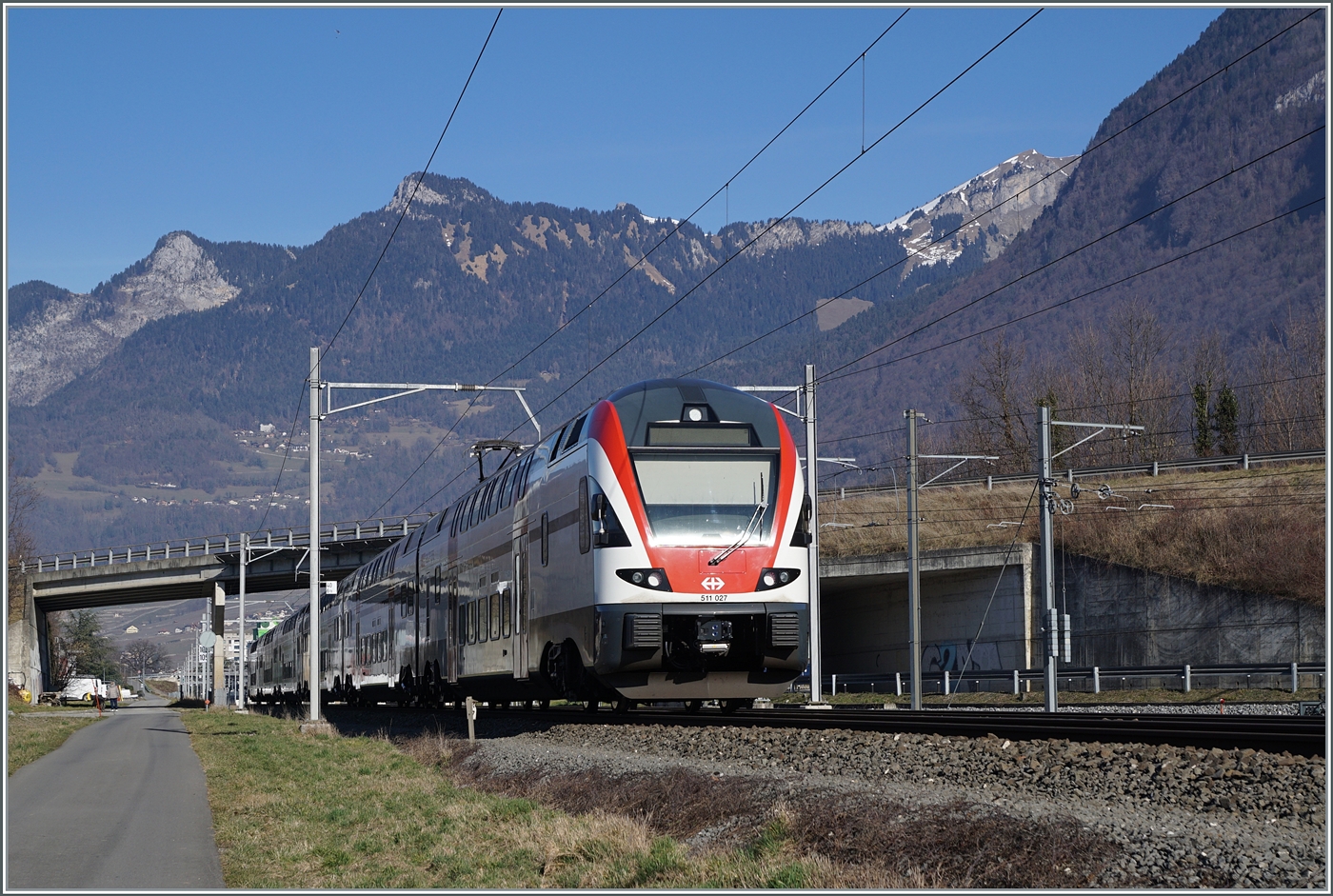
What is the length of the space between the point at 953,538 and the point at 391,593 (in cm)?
2944

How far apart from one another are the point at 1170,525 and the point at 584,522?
40.3 meters

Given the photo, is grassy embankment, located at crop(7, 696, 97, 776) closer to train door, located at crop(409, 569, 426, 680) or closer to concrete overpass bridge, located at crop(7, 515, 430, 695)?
train door, located at crop(409, 569, 426, 680)

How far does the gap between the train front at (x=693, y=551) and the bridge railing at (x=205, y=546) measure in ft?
235

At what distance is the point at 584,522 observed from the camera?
67.4ft

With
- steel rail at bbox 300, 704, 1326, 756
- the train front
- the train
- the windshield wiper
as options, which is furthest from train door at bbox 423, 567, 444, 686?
the windshield wiper

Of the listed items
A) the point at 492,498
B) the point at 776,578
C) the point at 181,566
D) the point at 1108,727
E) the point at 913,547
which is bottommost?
the point at 1108,727

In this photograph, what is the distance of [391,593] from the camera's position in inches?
1581

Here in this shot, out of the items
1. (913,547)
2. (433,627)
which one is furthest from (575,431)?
(913,547)

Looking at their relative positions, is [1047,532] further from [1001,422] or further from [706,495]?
[1001,422]

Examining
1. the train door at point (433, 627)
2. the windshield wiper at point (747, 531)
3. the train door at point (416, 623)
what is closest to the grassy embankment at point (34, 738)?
the train door at point (433, 627)

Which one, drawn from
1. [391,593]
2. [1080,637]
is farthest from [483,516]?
[1080,637]

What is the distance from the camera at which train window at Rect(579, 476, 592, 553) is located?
20250mm

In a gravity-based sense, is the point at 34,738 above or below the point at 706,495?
below

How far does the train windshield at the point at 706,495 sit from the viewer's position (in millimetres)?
19953
